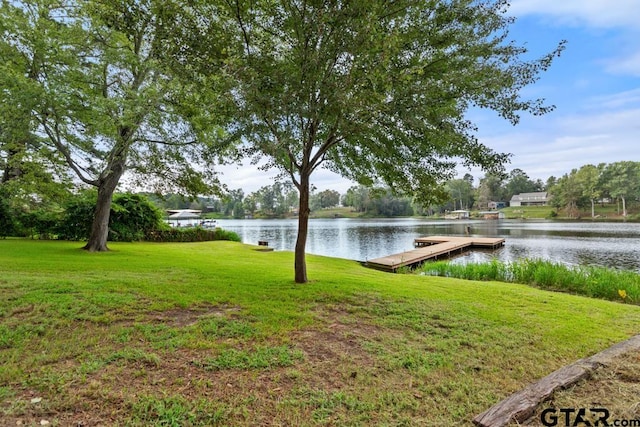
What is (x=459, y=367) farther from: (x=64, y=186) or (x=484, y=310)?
(x=64, y=186)

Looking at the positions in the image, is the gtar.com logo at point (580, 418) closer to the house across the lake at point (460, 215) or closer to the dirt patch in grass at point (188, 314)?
the dirt patch in grass at point (188, 314)

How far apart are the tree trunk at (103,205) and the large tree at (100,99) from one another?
29 millimetres

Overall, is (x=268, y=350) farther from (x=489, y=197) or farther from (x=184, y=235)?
(x=489, y=197)

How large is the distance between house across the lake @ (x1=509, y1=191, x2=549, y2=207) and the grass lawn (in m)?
82.6

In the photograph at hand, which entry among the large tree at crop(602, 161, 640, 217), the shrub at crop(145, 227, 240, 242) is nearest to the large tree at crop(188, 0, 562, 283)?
the shrub at crop(145, 227, 240, 242)

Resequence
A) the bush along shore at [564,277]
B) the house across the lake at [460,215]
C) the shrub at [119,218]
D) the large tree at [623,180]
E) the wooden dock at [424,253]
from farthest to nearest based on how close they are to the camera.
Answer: the house across the lake at [460,215] → the large tree at [623,180] → the shrub at [119,218] → the wooden dock at [424,253] → the bush along shore at [564,277]

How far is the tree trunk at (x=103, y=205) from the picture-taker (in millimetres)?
10875

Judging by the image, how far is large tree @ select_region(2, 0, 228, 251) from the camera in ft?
27.0

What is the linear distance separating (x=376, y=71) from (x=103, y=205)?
10.9 meters

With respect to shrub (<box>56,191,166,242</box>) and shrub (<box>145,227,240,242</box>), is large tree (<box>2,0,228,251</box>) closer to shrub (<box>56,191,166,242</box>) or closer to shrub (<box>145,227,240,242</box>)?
shrub (<box>56,191,166,242</box>)

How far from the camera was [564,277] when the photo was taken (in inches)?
367

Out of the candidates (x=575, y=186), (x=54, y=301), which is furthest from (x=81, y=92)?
(x=575, y=186)

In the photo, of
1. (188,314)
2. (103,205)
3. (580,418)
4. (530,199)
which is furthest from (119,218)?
(530,199)

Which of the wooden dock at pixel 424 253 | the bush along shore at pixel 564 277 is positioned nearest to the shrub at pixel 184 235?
the wooden dock at pixel 424 253
